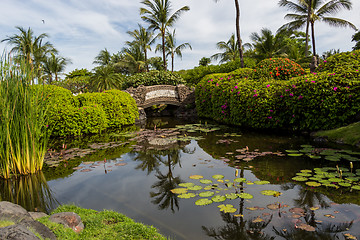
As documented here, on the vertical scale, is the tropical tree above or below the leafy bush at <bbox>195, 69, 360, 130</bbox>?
above

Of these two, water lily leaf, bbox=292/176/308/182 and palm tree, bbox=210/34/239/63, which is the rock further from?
palm tree, bbox=210/34/239/63

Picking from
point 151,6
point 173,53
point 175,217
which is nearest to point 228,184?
point 175,217

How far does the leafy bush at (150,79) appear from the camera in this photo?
1745 cm

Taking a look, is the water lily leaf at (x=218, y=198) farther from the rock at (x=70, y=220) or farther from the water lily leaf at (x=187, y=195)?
the rock at (x=70, y=220)

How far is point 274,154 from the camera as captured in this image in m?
5.69

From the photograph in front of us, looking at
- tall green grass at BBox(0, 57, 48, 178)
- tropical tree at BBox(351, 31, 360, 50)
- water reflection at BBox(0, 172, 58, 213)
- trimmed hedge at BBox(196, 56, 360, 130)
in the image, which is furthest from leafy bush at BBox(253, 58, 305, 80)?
tropical tree at BBox(351, 31, 360, 50)

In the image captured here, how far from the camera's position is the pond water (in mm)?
2758

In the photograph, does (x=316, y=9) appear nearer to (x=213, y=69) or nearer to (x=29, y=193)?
(x=213, y=69)

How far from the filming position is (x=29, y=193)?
4.02 meters

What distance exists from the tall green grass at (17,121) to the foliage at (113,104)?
6.20 meters

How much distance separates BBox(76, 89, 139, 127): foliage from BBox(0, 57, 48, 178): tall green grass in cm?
620

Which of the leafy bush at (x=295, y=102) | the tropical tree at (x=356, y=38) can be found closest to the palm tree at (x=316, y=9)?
the tropical tree at (x=356, y=38)

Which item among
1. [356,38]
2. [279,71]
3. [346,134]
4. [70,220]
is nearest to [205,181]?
[70,220]

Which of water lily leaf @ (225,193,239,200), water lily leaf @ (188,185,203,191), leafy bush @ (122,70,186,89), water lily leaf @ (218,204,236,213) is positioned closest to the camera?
water lily leaf @ (218,204,236,213)
